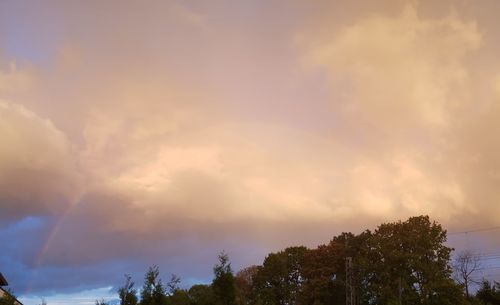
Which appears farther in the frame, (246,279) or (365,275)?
(246,279)

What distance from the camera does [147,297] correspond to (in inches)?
2051

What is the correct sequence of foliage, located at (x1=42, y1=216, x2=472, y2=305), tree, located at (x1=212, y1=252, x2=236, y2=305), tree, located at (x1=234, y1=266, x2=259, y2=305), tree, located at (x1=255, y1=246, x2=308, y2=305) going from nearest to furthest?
1. tree, located at (x1=212, y1=252, x2=236, y2=305)
2. foliage, located at (x1=42, y1=216, x2=472, y2=305)
3. tree, located at (x1=255, y1=246, x2=308, y2=305)
4. tree, located at (x1=234, y1=266, x2=259, y2=305)

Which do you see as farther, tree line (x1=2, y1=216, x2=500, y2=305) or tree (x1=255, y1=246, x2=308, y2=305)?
tree (x1=255, y1=246, x2=308, y2=305)

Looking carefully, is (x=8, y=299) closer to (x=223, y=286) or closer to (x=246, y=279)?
(x=223, y=286)

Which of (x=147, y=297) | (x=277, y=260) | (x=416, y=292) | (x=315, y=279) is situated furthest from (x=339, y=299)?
(x=147, y=297)

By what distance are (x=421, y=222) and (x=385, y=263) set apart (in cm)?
956

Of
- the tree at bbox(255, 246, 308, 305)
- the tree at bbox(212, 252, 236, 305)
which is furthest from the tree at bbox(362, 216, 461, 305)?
the tree at bbox(212, 252, 236, 305)

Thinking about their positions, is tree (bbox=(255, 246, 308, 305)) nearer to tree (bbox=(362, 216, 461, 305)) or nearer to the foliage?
the foliage

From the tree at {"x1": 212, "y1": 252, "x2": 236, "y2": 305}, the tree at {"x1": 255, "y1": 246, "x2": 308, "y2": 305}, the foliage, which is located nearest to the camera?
the tree at {"x1": 212, "y1": 252, "x2": 236, "y2": 305}

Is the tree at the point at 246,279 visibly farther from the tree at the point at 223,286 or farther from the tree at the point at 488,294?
the tree at the point at 223,286

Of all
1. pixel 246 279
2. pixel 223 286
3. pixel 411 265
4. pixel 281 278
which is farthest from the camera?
pixel 246 279

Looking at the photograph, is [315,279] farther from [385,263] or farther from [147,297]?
[147,297]

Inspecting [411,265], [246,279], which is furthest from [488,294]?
[246,279]

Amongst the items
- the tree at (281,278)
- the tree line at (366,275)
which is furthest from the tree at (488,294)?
the tree at (281,278)
